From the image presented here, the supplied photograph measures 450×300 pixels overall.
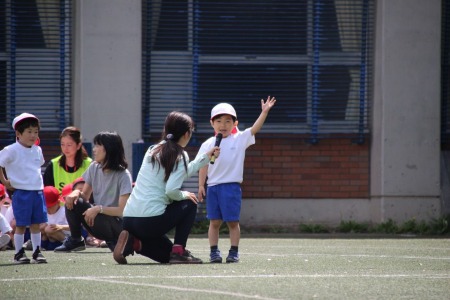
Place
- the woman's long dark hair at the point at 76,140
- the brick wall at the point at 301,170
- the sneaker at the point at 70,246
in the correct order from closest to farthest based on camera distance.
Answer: the sneaker at the point at 70,246 → the woman's long dark hair at the point at 76,140 → the brick wall at the point at 301,170

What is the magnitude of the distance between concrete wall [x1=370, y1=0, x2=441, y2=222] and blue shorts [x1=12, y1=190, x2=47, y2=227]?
7.09 m

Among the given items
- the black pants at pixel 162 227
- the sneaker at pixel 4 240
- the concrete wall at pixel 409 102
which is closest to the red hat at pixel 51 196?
the sneaker at pixel 4 240

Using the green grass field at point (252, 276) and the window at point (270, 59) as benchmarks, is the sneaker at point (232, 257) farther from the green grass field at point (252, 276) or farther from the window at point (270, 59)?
the window at point (270, 59)

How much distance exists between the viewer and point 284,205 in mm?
16312

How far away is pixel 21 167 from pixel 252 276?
289 centimetres

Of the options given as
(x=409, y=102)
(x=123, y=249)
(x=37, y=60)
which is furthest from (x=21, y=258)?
(x=409, y=102)

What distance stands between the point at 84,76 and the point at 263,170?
2793 mm

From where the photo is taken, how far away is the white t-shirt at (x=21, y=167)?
9.98m

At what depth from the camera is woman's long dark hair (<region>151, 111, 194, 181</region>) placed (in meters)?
9.45

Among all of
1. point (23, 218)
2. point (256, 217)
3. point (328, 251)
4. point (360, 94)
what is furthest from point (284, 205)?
point (23, 218)

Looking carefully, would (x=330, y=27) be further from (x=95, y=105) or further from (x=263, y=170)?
(x=95, y=105)

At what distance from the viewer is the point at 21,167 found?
10016mm

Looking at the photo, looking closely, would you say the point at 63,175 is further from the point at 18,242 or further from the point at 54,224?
the point at 18,242

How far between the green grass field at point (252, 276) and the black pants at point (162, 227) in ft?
0.54
